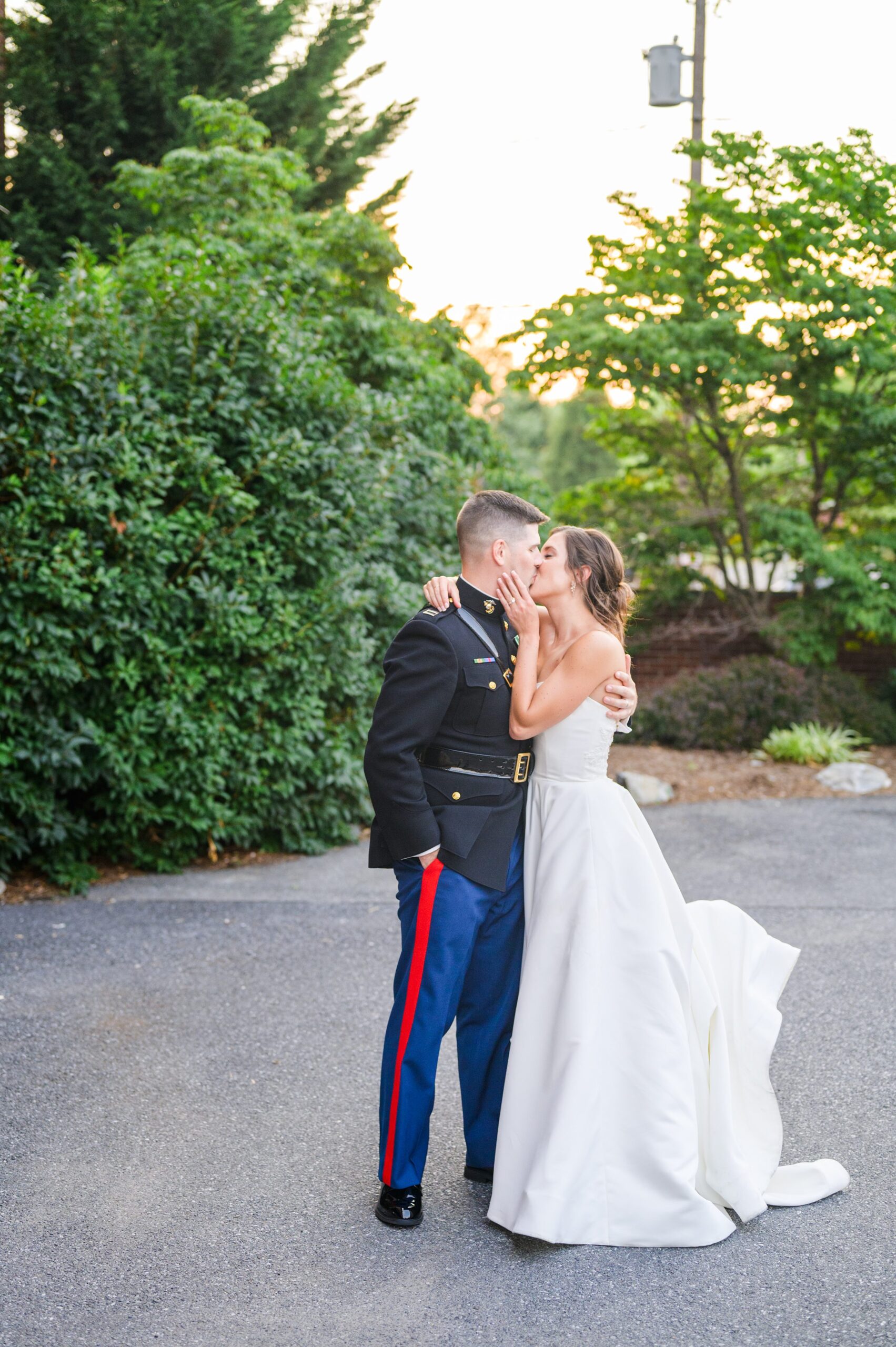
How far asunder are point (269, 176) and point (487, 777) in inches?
336

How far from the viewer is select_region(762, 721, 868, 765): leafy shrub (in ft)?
36.0

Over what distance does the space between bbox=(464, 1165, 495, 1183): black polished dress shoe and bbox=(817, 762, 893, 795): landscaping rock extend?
7450 millimetres

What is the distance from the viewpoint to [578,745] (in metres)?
3.33

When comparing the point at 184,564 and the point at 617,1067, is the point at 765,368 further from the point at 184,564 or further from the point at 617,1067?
the point at 617,1067

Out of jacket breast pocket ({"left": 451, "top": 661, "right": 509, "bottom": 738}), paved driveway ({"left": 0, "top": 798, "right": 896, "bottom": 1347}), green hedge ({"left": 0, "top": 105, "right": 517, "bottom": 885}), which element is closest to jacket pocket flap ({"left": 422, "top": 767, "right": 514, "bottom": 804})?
jacket breast pocket ({"left": 451, "top": 661, "right": 509, "bottom": 738})

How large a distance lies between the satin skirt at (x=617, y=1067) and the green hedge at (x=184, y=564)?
368 centimetres

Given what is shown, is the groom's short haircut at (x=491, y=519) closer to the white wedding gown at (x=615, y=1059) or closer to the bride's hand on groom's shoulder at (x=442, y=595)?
the bride's hand on groom's shoulder at (x=442, y=595)

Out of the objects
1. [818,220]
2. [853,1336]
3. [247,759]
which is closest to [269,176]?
[818,220]

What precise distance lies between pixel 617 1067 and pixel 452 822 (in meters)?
0.83

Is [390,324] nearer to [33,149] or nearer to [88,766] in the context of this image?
[88,766]

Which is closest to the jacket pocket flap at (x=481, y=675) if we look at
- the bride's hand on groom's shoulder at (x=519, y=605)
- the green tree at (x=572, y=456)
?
the bride's hand on groom's shoulder at (x=519, y=605)

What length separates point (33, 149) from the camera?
12969 mm

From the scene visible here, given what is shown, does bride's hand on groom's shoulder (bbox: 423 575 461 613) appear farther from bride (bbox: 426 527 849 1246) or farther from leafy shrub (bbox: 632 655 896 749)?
leafy shrub (bbox: 632 655 896 749)

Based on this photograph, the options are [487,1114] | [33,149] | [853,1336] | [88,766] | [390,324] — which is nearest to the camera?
[853,1336]
